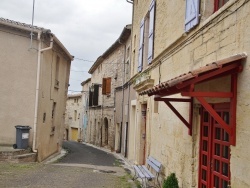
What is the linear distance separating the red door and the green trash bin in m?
7.72

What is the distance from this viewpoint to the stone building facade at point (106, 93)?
20.1 m

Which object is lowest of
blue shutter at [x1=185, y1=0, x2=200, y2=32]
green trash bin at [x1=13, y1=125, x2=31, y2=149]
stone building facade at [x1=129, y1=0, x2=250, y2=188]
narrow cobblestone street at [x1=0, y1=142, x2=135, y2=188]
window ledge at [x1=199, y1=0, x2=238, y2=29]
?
narrow cobblestone street at [x1=0, y1=142, x2=135, y2=188]

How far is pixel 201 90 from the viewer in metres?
5.67

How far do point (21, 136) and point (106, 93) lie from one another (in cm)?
1049

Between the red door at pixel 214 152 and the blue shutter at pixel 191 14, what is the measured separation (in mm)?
1525

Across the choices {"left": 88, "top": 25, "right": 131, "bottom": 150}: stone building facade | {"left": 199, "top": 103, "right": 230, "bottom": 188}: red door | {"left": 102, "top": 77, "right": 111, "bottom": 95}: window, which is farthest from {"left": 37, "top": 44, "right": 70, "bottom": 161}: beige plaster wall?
{"left": 199, "top": 103, "right": 230, "bottom": 188}: red door

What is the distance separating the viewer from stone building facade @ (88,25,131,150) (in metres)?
20.1

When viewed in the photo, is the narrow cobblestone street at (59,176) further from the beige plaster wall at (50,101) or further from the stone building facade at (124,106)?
the stone building facade at (124,106)

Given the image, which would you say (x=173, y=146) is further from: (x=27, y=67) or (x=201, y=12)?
(x=27, y=67)

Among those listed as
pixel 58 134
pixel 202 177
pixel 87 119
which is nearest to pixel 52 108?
pixel 58 134

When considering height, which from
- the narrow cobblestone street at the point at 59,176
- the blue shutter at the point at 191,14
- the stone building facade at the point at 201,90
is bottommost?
the narrow cobblestone street at the point at 59,176

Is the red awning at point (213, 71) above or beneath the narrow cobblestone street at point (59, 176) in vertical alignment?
above

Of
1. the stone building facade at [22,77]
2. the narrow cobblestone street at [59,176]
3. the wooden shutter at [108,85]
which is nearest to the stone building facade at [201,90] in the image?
the narrow cobblestone street at [59,176]

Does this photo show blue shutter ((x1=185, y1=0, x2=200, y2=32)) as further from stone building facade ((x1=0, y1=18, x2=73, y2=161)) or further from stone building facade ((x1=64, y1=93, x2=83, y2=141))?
stone building facade ((x1=64, y1=93, x2=83, y2=141))
